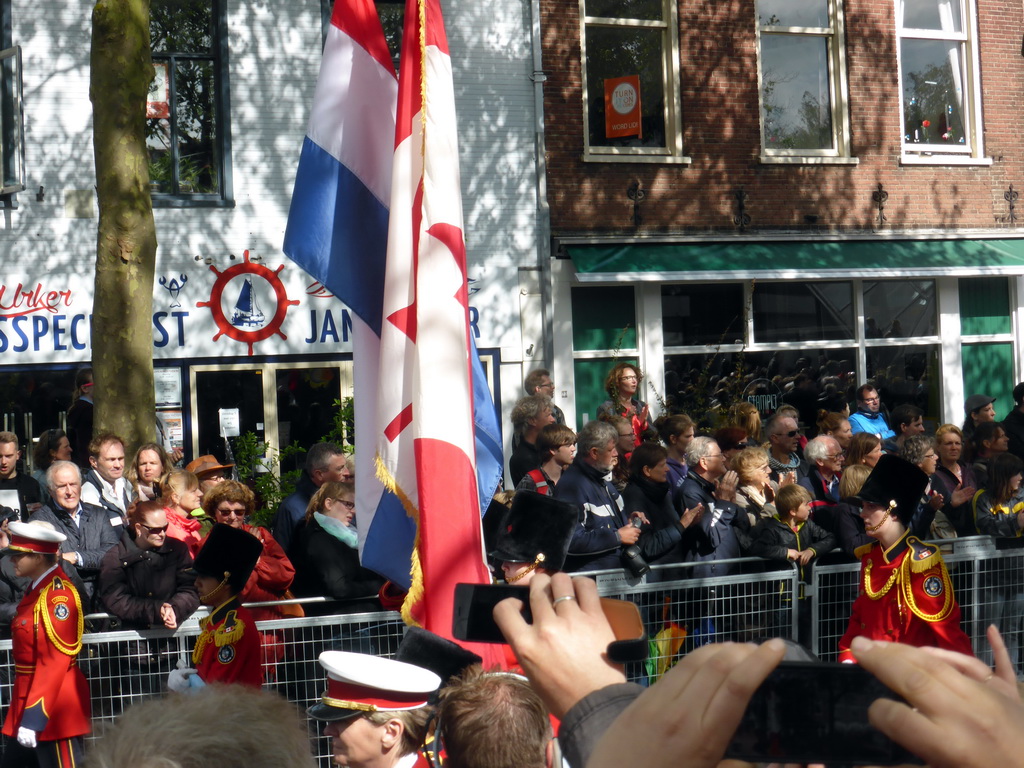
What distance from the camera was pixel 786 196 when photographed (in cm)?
1520

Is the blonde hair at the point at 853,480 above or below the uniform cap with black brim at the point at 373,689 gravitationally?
above

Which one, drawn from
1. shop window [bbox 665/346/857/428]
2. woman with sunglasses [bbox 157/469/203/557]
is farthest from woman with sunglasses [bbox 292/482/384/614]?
shop window [bbox 665/346/857/428]

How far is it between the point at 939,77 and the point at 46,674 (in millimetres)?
14175

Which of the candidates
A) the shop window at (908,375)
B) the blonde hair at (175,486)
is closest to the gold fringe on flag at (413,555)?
the blonde hair at (175,486)

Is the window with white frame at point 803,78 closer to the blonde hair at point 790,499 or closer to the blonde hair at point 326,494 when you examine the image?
the blonde hair at point 790,499

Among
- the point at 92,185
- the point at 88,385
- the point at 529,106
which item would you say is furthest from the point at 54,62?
the point at 529,106

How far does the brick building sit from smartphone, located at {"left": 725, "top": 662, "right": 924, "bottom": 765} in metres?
12.9

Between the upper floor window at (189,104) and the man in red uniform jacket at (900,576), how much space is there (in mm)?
9236

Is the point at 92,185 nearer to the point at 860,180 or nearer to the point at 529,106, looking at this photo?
the point at 529,106

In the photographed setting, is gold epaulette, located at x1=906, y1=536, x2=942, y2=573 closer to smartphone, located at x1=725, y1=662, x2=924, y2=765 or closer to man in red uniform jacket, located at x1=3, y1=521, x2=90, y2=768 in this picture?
man in red uniform jacket, located at x1=3, y1=521, x2=90, y2=768

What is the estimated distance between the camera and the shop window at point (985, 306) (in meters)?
16.2

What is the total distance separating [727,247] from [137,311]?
26.3ft

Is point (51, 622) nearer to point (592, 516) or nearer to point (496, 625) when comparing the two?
point (592, 516)

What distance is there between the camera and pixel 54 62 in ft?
42.6
